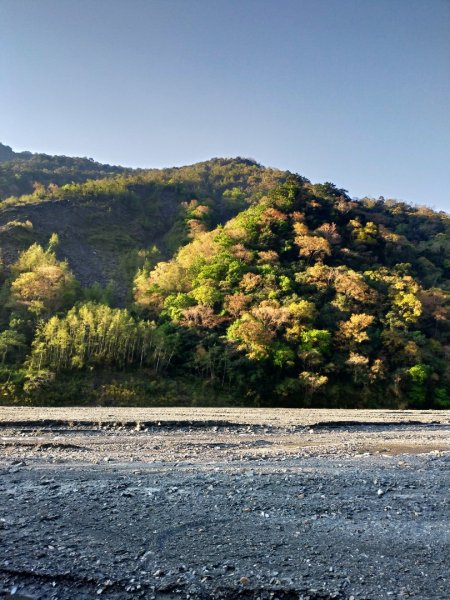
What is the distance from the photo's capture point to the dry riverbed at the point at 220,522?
18.5ft

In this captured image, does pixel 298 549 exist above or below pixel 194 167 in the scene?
below

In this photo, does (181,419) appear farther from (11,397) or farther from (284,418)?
(11,397)

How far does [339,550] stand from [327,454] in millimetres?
6855

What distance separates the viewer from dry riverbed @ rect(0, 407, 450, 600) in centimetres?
564

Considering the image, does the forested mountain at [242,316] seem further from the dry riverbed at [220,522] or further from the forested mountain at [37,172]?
the forested mountain at [37,172]

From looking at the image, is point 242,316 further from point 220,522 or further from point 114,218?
point 114,218

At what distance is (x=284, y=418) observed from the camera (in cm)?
2156

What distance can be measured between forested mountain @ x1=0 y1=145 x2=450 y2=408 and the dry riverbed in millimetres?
16626

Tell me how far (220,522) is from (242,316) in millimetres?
27037

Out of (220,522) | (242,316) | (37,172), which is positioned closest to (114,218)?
(37,172)

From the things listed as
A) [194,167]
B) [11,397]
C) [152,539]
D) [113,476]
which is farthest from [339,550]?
[194,167]

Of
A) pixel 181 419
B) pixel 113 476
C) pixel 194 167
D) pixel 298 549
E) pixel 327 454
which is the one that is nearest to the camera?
pixel 298 549

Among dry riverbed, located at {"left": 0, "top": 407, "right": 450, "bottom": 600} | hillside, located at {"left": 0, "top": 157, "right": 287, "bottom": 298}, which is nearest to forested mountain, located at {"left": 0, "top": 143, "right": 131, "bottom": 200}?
hillside, located at {"left": 0, "top": 157, "right": 287, "bottom": 298}

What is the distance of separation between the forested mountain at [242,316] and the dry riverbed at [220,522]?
16.6 meters
